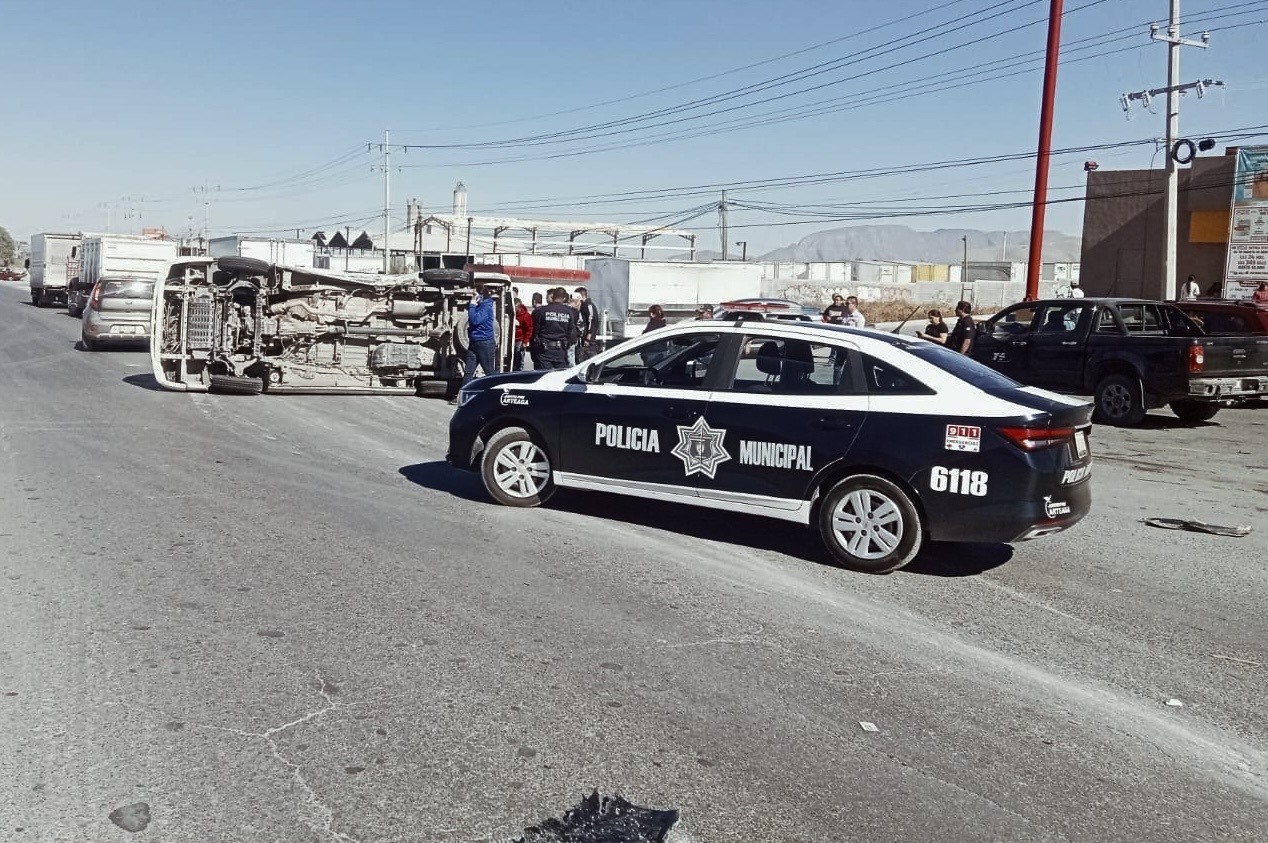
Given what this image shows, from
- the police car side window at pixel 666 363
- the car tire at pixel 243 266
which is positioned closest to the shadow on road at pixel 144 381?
the car tire at pixel 243 266

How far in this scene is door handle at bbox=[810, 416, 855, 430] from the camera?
740cm

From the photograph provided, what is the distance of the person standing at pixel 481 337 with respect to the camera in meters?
16.2

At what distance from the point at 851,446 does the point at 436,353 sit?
36.1ft

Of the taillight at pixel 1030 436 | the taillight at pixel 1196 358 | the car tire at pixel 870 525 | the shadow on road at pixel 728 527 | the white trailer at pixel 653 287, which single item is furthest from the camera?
the white trailer at pixel 653 287

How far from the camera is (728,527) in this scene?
8.57 meters

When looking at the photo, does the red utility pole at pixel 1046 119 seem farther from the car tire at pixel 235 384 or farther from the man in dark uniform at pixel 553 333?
the car tire at pixel 235 384

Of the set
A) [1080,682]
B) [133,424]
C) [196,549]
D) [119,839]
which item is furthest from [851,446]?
[133,424]

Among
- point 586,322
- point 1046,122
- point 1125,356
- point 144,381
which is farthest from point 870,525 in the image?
point 1046,122

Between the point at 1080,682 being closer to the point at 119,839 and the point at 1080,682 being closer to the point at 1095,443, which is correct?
the point at 119,839

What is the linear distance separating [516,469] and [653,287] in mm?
25082

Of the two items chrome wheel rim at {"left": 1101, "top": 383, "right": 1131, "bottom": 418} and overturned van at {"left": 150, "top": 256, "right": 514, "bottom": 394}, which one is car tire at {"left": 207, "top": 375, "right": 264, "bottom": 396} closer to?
overturned van at {"left": 150, "top": 256, "right": 514, "bottom": 394}

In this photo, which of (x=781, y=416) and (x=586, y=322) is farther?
(x=586, y=322)

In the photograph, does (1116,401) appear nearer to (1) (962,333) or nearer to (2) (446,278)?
(1) (962,333)

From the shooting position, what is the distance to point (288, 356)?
55.6ft
